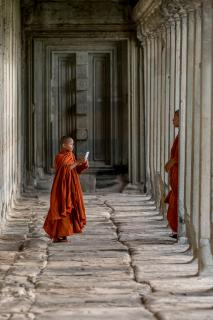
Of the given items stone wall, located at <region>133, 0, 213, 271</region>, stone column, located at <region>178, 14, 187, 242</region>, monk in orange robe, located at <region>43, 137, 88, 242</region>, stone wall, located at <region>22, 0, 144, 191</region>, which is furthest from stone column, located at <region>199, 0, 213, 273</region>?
stone wall, located at <region>22, 0, 144, 191</region>

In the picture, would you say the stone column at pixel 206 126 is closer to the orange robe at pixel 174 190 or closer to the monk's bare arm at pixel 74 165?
the orange robe at pixel 174 190

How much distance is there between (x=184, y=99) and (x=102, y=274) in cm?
417

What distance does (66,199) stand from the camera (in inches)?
617

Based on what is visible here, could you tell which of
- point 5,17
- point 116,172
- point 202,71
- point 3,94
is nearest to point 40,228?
point 3,94

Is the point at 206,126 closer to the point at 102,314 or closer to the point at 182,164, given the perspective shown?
the point at 182,164

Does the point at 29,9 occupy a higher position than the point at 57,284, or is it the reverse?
the point at 29,9

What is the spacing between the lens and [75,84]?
79.0 ft

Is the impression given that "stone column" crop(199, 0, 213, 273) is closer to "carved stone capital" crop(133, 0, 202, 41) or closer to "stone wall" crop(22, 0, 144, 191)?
"carved stone capital" crop(133, 0, 202, 41)

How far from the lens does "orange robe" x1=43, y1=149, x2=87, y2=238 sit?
1555 centimetres

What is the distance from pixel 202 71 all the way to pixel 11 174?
809cm

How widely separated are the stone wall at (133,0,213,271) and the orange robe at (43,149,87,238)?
5.15 ft

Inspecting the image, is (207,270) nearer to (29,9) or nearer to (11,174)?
(11,174)

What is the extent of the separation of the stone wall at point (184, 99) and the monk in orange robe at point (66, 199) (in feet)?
5.12

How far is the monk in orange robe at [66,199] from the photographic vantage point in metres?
15.6
